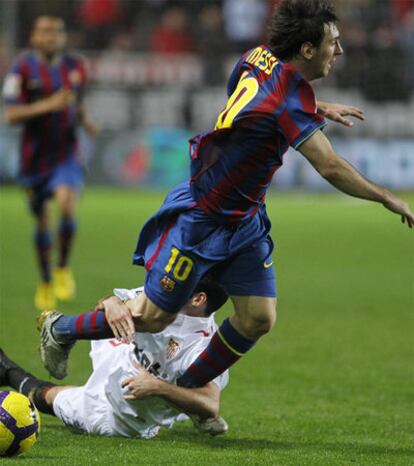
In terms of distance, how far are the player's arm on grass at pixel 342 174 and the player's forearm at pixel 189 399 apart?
1.24 meters

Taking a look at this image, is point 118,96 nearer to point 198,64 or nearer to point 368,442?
point 198,64

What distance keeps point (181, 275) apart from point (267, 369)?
2394 mm

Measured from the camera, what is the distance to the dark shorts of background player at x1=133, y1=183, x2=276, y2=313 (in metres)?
5.36

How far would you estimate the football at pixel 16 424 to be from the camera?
16.0 ft

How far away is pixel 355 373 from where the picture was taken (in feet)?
24.6

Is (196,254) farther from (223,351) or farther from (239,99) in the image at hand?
(239,99)

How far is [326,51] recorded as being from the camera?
525 centimetres

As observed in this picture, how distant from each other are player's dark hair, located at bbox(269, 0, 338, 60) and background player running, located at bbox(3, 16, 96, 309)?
5078 mm

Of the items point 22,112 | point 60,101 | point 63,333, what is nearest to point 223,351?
point 63,333

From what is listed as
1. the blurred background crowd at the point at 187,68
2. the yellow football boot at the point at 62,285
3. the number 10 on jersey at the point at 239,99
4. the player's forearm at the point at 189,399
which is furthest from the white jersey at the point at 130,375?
the blurred background crowd at the point at 187,68

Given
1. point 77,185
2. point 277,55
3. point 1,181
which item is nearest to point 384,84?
point 1,181

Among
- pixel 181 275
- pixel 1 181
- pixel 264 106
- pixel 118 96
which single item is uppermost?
pixel 264 106

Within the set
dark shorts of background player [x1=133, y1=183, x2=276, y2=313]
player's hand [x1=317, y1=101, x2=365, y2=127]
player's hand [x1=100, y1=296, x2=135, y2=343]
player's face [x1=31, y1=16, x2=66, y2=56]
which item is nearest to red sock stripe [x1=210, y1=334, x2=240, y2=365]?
dark shorts of background player [x1=133, y1=183, x2=276, y2=313]

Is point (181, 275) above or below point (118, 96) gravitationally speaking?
→ above
